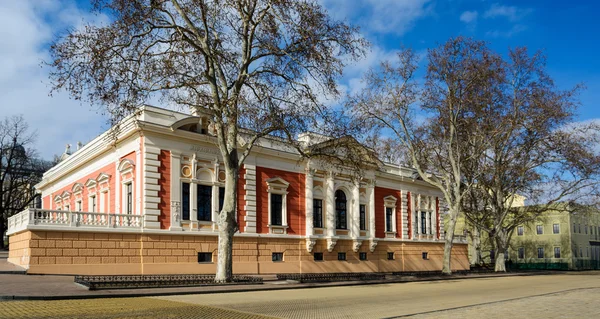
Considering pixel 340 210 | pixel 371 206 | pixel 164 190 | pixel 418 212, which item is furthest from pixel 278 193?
pixel 418 212

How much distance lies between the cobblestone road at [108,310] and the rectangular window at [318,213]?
840 inches

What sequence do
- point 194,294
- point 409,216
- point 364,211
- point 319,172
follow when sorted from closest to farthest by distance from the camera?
point 194,294 → point 319,172 → point 364,211 → point 409,216

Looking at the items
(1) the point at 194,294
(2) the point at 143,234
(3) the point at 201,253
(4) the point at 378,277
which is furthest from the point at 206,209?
(1) the point at 194,294

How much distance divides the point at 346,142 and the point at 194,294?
9929 millimetres

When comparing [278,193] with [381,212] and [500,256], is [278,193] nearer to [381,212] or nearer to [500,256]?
[381,212]

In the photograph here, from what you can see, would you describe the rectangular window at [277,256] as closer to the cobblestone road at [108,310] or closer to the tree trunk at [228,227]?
the tree trunk at [228,227]

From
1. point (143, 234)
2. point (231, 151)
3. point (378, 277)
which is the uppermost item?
point (231, 151)

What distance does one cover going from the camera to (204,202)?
29.0m

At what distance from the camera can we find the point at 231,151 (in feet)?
73.4

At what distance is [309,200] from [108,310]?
22891 mm

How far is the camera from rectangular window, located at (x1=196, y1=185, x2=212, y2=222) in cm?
2867

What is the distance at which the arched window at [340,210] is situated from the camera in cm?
3634

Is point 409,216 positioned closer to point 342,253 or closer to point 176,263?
point 342,253

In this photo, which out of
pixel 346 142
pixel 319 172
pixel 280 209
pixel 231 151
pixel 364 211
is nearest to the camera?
pixel 231 151
